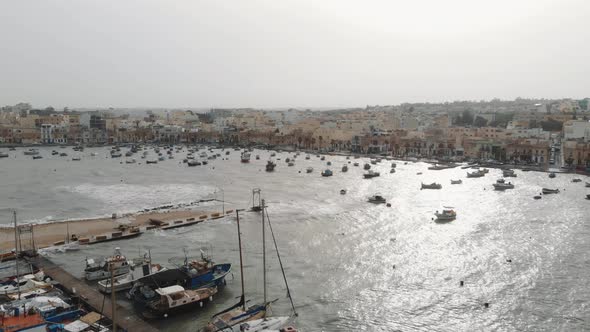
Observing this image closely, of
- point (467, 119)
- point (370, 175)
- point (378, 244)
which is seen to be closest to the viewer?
point (378, 244)

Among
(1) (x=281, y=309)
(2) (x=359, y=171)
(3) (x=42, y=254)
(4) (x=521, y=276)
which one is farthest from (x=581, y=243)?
(2) (x=359, y=171)

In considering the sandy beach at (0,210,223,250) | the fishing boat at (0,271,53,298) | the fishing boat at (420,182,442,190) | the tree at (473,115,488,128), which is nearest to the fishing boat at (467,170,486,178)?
the fishing boat at (420,182,442,190)

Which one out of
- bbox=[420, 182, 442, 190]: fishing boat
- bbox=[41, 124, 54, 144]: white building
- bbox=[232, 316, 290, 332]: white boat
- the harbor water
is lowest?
the harbor water

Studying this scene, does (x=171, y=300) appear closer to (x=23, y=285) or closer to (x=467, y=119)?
(x=23, y=285)

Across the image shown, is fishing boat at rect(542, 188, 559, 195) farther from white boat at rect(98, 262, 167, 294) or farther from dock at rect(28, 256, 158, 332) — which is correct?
dock at rect(28, 256, 158, 332)

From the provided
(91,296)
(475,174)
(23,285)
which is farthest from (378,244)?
(475,174)

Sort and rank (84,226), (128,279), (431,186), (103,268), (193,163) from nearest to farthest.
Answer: (128,279), (103,268), (84,226), (431,186), (193,163)

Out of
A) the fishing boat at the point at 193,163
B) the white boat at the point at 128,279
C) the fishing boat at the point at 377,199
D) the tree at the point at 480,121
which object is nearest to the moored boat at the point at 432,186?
the fishing boat at the point at 377,199
